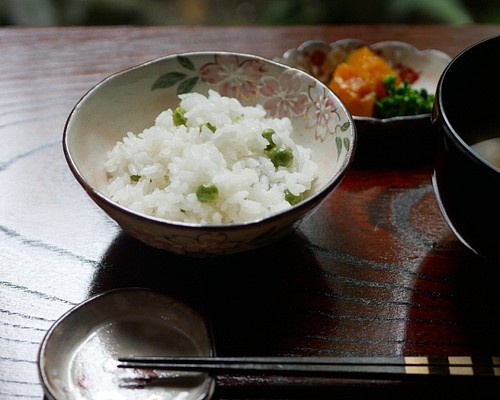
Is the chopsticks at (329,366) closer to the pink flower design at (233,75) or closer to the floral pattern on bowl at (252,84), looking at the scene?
the floral pattern on bowl at (252,84)

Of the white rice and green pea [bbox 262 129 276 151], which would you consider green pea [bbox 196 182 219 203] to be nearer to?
the white rice

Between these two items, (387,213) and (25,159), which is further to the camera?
(25,159)

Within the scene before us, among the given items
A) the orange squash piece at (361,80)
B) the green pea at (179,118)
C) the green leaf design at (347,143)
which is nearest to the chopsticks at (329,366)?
the green leaf design at (347,143)

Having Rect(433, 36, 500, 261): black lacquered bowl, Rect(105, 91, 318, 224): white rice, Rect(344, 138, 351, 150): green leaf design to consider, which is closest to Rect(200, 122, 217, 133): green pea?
Rect(105, 91, 318, 224): white rice

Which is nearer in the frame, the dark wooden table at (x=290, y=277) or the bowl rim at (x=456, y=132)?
the bowl rim at (x=456, y=132)

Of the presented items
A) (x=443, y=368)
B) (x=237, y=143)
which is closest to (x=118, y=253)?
(x=237, y=143)

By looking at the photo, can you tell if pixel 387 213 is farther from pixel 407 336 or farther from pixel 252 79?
pixel 252 79

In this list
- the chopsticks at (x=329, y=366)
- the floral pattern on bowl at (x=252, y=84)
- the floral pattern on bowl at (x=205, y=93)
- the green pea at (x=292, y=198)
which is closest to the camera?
the chopsticks at (x=329, y=366)
